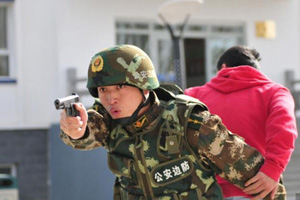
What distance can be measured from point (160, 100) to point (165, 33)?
9418 mm

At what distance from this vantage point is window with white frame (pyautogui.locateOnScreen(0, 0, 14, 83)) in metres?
11.3

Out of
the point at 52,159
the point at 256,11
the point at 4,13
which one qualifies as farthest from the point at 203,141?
the point at 256,11

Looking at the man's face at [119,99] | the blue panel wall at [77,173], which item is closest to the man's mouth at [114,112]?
the man's face at [119,99]

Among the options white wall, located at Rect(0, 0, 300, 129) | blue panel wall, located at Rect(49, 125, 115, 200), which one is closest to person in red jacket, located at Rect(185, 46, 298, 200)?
blue panel wall, located at Rect(49, 125, 115, 200)

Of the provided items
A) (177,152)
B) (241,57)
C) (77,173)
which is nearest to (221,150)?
(177,152)

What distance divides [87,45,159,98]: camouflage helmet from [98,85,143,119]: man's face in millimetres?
35

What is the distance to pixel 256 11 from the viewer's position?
1270 cm

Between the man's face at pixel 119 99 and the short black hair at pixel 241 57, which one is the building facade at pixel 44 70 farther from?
the man's face at pixel 119 99

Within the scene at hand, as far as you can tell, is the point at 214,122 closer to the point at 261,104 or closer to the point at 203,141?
the point at 203,141

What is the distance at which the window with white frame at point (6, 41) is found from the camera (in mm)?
11320

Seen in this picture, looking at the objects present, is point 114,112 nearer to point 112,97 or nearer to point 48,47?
point 112,97

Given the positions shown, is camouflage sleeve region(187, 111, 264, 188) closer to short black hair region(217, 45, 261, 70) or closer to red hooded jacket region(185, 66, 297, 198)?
red hooded jacket region(185, 66, 297, 198)

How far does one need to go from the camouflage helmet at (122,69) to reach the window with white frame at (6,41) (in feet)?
28.7

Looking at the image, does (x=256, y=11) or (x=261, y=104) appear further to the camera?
(x=256, y=11)
